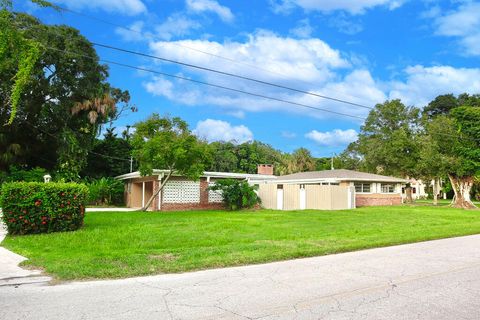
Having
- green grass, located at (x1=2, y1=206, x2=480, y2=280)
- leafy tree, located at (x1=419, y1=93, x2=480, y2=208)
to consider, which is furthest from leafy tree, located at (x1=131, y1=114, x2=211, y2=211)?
leafy tree, located at (x1=419, y1=93, x2=480, y2=208)

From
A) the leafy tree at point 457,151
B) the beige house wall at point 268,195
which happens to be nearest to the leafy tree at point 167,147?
the beige house wall at point 268,195

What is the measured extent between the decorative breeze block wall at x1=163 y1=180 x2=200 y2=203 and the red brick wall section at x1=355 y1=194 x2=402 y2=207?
14.6 metres

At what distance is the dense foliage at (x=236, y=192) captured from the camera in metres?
26.7

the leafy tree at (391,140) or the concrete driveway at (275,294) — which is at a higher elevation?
the leafy tree at (391,140)

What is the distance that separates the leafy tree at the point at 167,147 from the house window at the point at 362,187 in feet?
52.8

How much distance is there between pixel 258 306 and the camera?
5.51 m

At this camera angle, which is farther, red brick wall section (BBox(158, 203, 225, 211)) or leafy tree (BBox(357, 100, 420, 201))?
leafy tree (BBox(357, 100, 420, 201))

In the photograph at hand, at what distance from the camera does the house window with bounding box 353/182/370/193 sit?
35406mm

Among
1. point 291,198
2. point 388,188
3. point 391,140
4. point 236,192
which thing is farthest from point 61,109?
point 391,140

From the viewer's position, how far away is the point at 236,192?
26672 millimetres

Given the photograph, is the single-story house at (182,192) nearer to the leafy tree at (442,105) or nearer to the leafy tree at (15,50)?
the leafy tree at (15,50)

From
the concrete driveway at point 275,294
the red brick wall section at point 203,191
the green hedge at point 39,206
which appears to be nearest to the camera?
the concrete driveway at point 275,294

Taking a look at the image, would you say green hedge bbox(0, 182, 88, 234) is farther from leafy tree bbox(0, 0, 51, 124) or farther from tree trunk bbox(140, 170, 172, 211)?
tree trunk bbox(140, 170, 172, 211)

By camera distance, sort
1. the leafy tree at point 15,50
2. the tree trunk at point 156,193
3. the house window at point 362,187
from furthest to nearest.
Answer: the house window at point 362,187 → the tree trunk at point 156,193 → the leafy tree at point 15,50
